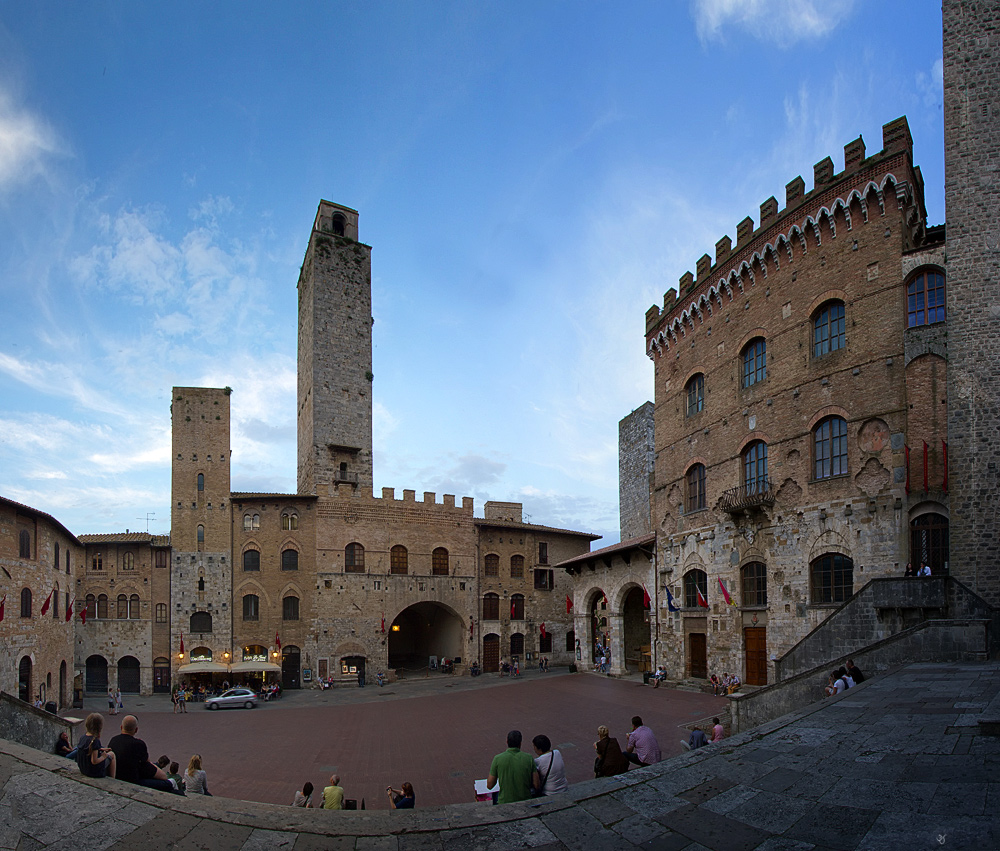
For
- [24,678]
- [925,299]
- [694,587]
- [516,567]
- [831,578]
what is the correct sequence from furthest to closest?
[516,567] → [694,587] → [24,678] → [831,578] → [925,299]

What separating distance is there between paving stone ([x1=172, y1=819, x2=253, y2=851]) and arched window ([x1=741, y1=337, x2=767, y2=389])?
21807 mm

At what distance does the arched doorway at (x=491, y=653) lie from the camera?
38781mm

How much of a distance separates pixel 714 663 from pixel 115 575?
2969 cm

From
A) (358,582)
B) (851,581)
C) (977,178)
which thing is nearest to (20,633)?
(358,582)

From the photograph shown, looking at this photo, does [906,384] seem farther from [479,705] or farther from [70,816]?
[70,816]

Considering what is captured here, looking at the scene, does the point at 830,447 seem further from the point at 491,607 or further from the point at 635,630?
the point at 491,607

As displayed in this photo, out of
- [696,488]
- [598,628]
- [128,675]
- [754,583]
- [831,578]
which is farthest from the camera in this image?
[598,628]

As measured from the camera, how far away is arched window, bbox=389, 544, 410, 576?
121 ft

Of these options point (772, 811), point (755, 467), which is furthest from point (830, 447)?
point (772, 811)

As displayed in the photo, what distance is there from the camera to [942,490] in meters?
17.4

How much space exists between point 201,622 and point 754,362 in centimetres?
2945

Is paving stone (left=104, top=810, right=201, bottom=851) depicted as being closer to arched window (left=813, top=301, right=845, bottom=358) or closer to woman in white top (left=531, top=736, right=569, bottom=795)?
woman in white top (left=531, top=736, right=569, bottom=795)

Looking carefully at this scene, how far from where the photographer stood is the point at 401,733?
66.6 feet

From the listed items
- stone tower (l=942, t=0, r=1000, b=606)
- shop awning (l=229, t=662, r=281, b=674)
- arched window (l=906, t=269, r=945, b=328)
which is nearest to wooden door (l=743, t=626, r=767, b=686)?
stone tower (l=942, t=0, r=1000, b=606)
